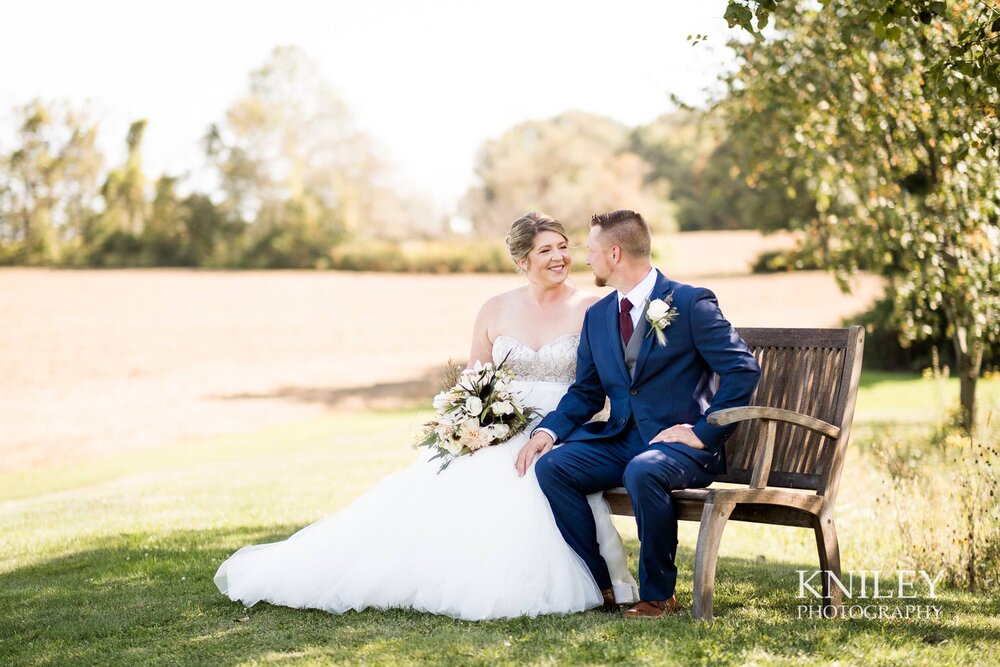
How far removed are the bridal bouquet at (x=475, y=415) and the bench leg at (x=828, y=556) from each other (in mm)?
1471

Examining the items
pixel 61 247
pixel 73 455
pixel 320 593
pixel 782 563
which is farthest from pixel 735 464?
pixel 61 247

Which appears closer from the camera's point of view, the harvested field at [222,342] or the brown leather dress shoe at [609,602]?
the brown leather dress shoe at [609,602]

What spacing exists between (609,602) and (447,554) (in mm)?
736

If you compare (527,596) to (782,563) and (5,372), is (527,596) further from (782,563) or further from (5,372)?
(5,372)

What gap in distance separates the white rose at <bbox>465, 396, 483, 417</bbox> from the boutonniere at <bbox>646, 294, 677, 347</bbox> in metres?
0.94

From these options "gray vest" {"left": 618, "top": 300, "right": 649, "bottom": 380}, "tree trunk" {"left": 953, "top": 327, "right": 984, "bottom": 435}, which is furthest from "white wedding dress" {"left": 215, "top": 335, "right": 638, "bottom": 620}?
"tree trunk" {"left": 953, "top": 327, "right": 984, "bottom": 435}

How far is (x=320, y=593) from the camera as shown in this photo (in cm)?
457

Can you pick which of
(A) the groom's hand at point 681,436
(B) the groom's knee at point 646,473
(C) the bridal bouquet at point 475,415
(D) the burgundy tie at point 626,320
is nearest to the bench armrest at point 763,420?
(A) the groom's hand at point 681,436

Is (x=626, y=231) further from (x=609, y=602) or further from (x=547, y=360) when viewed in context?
(x=609, y=602)

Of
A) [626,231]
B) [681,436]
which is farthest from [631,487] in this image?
[626,231]

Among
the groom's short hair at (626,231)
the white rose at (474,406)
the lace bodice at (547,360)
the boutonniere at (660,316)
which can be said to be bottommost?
the white rose at (474,406)

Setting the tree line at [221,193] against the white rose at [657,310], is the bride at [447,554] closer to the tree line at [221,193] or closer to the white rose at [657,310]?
the white rose at [657,310]

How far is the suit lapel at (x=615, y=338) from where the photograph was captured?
4.67 metres

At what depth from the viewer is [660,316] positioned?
14.6 feet
